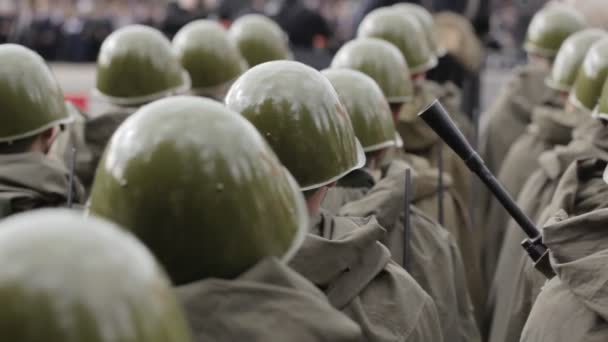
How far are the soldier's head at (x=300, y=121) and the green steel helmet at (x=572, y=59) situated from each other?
347 cm

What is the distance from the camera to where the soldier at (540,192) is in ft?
A: 15.2

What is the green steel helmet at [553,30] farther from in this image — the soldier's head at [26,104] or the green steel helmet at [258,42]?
the soldier's head at [26,104]

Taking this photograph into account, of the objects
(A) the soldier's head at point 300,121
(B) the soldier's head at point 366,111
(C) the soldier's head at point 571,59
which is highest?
(A) the soldier's head at point 300,121

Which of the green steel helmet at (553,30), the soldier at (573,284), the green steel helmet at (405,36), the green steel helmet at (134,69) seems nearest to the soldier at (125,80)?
the green steel helmet at (134,69)

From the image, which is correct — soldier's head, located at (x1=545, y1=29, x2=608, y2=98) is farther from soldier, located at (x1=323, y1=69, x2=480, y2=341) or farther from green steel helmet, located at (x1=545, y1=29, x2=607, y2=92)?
soldier, located at (x1=323, y1=69, x2=480, y2=341)

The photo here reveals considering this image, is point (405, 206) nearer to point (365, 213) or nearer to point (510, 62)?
point (365, 213)

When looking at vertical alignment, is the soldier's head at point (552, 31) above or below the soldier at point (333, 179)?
below

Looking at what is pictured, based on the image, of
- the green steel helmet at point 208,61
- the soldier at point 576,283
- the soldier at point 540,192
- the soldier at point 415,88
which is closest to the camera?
the soldier at point 576,283

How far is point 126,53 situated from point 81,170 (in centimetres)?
64

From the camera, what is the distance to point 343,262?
2.76m

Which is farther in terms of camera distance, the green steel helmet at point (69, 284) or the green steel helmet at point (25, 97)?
the green steel helmet at point (25, 97)

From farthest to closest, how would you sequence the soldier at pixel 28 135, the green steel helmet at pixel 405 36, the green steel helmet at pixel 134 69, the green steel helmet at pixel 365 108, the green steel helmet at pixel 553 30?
the green steel helmet at pixel 553 30 → the green steel helmet at pixel 405 36 → the green steel helmet at pixel 134 69 → the green steel helmet at pixel 365 108 → the soldier at pixel 28 135

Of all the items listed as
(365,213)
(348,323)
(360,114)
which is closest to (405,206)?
(365,213)

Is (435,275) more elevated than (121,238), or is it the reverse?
(121,238)
